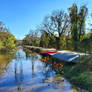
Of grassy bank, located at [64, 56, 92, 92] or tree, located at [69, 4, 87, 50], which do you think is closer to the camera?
grassy bank, located at [64, 56, 92, 92]

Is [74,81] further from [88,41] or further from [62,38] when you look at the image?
[62,38]

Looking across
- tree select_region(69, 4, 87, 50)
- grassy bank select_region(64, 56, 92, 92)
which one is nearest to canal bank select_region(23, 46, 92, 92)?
grassy bank select_region(64, 56, 92, 92)

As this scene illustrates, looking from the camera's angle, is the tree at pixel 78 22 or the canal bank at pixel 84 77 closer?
the canal bank at pixel 84 77

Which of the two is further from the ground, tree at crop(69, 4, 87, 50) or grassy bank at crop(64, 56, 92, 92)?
tree at crop(69, 4, 87, 50)

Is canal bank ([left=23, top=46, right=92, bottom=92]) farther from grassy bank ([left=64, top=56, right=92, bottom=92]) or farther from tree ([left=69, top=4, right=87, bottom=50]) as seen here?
tree ([left=69, top=4, right=87, bottom=50])

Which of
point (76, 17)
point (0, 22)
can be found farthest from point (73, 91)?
point (0, 22)

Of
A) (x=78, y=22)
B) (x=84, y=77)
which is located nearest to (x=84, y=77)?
(x=84, y=77)

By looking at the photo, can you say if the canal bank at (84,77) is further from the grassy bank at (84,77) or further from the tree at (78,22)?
the tree at (78,22)

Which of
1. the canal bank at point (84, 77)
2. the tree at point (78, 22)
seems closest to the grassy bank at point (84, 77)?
the canal bank at point (84, 77)

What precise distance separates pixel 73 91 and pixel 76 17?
42.9ft

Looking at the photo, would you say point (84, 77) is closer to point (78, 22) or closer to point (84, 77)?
point (84, 77)

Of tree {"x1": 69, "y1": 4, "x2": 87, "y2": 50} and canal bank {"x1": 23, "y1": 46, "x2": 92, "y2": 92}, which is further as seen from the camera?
tree {"x1": 69, "y1": 4, "x2": 87, "y2": 50}

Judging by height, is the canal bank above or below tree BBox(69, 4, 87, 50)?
below

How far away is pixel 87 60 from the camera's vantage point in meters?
8.52
